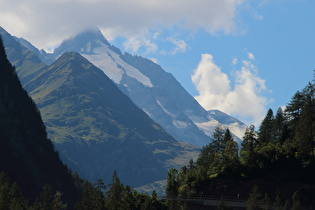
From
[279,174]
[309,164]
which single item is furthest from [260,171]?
[309,164]

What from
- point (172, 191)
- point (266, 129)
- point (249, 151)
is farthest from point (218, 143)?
point (172, 191)

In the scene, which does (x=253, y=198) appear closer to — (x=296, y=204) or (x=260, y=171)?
(x=296, y=204)

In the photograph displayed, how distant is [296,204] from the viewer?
9400cm

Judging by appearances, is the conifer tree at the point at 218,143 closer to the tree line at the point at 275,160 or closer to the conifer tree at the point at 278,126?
the tree line at the point at 275,160

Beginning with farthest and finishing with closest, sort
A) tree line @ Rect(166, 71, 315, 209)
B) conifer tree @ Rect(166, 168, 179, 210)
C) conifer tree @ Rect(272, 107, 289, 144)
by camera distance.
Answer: conifer tree @ Rect(272, 107, 289, 144)
tree line @ Rect(166, 71, 315, 209)
conifer tree @ Rect(166, 168, 179, 210)

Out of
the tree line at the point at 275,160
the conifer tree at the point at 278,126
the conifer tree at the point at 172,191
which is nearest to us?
the conifer tree at the point at 172,191

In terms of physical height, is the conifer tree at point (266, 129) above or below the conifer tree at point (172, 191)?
above

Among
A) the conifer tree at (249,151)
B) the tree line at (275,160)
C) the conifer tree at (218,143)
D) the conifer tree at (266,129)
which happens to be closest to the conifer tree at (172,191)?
the tree line at (275,160)

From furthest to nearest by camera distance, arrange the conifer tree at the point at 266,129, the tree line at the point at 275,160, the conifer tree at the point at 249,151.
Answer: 1. the conifer tree at the point at 266,129
2. the conifer tree at the point at 249,151
3. the tree line at the point at 275,160

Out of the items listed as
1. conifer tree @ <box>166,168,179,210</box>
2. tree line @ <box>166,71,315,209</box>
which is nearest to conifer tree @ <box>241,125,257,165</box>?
tree line @ <box>166,71,315,209</box>

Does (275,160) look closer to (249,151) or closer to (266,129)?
(249,151)

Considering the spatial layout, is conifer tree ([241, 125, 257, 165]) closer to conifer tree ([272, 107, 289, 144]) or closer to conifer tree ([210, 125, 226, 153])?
conifer tree ([272, 107, 289, 144])

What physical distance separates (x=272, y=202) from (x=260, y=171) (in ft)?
29.9

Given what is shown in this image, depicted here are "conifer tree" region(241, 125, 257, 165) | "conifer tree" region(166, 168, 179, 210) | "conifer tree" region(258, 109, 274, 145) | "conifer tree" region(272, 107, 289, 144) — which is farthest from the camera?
"conifer tree" region(258, 109, 274, 145)
